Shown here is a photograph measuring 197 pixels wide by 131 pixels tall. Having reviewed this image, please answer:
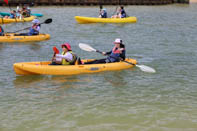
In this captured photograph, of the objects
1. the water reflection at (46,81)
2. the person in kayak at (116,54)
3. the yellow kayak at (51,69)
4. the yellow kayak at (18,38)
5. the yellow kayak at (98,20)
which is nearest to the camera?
the water reflection at (46,81)

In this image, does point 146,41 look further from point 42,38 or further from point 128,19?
point 128,19

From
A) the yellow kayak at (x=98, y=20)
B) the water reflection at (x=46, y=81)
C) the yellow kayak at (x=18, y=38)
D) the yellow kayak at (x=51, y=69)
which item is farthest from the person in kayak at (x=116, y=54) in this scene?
the yellow kayak at (x=98, y=20)

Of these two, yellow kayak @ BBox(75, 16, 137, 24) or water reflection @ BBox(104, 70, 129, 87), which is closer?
water reflection @ BBox(104, 70, 129, 87)

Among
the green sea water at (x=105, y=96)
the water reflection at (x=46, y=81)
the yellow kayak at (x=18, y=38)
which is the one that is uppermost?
the yellow kayak at (x=18, y=38)

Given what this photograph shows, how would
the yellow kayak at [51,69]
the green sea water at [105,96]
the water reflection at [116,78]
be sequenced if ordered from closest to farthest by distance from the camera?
1. the green sea water at [105,96]
2. the water reflection at [116,78]
3. the yellow kayak at [51,69]

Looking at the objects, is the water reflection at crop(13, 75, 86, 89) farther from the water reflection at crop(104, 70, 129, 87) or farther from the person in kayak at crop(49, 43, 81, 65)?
the water reflection at crop(104, 70, 129, 87)

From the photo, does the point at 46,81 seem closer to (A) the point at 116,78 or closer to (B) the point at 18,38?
(A) the point at 116,78

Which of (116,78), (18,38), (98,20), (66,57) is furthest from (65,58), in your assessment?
(98,20)

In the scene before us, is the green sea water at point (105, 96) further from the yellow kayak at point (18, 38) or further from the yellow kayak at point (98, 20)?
the yellow kayak at point (98, 20)

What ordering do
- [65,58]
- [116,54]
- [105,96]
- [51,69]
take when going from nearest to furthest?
[105,96]
[51,69]
[65,58]
[116,54]

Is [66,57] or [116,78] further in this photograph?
[116,78]

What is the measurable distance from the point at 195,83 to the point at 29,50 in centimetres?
992

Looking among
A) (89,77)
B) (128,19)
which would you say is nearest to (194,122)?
(89,77)

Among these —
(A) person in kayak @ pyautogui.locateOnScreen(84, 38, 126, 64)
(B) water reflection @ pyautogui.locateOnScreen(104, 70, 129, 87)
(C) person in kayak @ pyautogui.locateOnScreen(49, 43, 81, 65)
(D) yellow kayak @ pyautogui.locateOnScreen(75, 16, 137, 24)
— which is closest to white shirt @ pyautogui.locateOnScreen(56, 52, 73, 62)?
(C) person in kayak @ pyautogui.locateOnScreen(49, 43, 81, 65)
